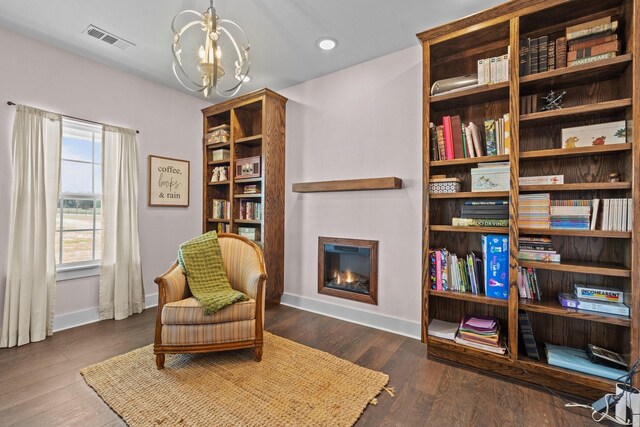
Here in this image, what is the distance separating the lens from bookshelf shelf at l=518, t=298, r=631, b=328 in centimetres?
173

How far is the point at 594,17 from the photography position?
6.48 ft

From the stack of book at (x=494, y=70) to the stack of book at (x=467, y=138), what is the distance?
27 centimetres

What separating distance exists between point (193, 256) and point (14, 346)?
1658mm

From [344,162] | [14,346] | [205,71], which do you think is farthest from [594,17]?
[14,346]

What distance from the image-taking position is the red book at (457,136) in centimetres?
228

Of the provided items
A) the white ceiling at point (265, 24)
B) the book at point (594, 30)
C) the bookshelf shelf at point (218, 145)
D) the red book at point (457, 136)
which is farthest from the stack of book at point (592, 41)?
the bookshelf shelf at point (218, 145)

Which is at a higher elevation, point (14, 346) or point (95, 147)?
point (95, 147)

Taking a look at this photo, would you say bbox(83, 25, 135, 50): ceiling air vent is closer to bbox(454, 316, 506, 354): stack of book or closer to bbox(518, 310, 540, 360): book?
bbox(454, 316, 506, 354): stack of book

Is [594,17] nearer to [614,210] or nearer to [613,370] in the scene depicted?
[614,210]

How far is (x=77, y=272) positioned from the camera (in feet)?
9.59

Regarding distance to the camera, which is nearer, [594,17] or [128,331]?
[594,17]

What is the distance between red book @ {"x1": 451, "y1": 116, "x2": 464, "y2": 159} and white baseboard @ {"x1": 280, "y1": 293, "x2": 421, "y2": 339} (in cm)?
155

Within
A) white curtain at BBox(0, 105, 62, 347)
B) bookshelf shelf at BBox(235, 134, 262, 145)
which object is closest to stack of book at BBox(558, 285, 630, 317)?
bookshelf shelf at BBox(235, 134, 262, 145)

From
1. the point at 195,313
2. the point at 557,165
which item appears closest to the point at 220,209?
the point at 195,313
